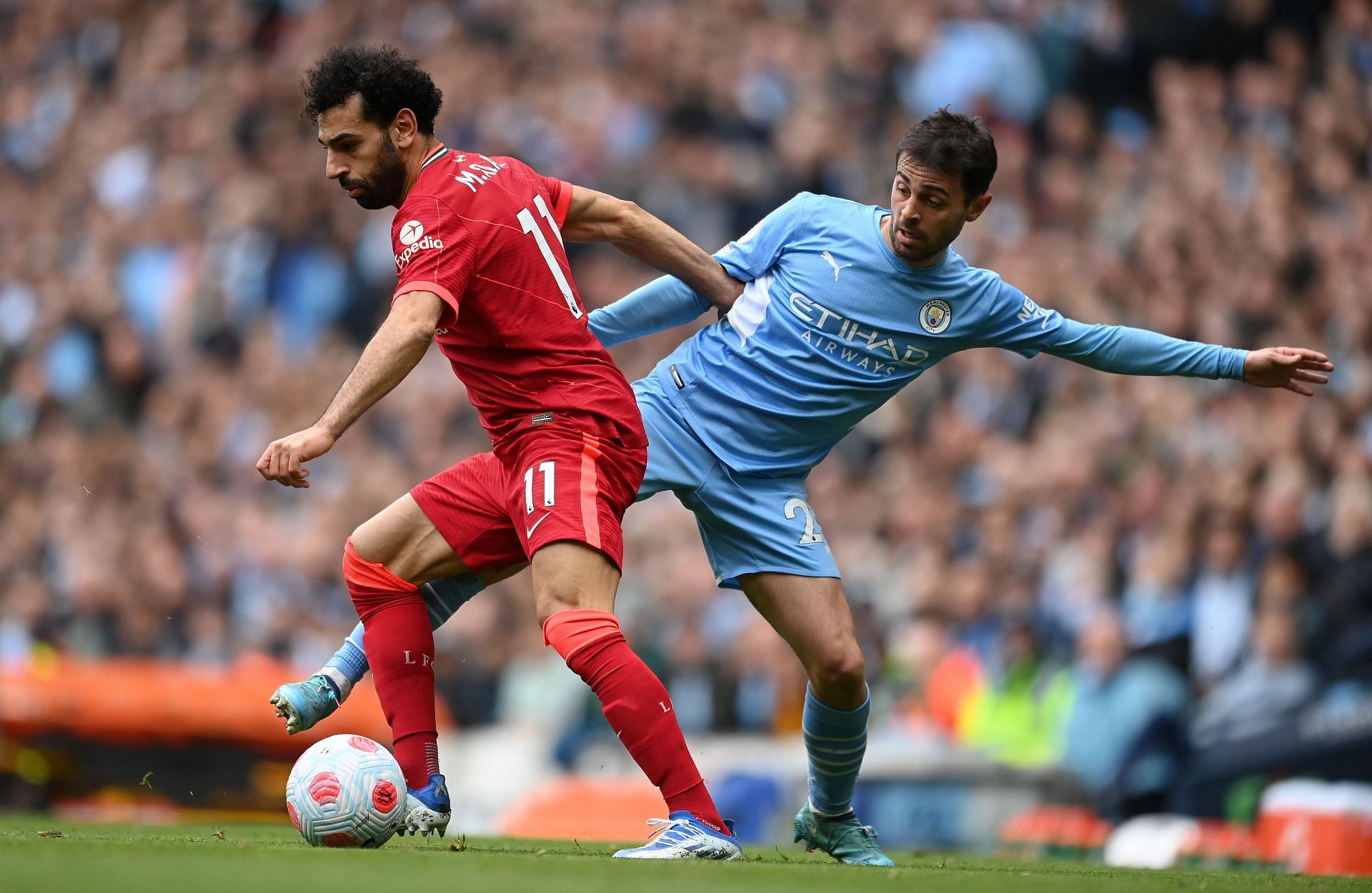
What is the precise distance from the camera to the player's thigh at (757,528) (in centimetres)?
515

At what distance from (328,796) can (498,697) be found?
17.8ft

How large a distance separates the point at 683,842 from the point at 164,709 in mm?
6021

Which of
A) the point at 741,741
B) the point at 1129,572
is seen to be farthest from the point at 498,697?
the point at 1129,572

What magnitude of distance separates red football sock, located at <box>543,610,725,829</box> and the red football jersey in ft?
1.94

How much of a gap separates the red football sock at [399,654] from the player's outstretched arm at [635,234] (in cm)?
116

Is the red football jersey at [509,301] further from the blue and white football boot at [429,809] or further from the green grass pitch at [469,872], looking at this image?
the green grass pitch at [469,872]

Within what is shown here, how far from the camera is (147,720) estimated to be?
375 inches

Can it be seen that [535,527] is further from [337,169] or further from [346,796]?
[337,169]

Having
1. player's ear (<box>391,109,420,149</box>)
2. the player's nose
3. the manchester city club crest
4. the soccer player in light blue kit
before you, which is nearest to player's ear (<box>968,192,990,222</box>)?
the soccer player in light blue kit

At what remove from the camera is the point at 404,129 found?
467cm

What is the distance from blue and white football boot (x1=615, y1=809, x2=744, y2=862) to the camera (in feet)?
14.0

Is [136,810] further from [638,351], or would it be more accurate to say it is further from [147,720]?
[638,351]

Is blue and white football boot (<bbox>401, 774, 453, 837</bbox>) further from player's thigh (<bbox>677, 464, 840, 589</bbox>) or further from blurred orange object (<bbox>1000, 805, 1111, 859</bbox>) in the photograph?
blurred orange object (<bbox>1000, 805, 1111, 859</bbox>)

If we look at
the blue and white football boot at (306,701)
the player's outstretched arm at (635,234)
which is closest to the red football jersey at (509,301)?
the player's outstretched arm at (635,234)
